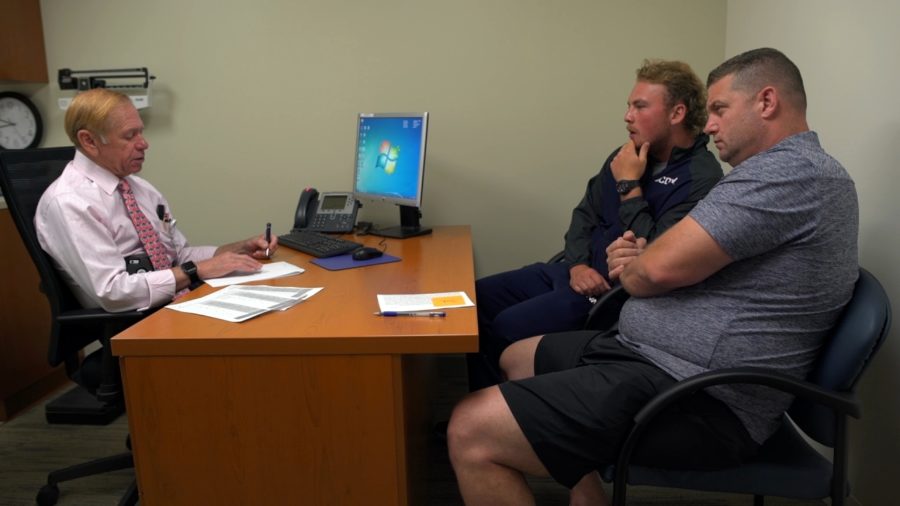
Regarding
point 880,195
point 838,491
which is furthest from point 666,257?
point 880,195

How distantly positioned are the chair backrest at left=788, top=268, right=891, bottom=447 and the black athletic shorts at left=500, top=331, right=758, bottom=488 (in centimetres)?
16

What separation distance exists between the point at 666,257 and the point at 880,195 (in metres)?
0.79

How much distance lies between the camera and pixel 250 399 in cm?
143

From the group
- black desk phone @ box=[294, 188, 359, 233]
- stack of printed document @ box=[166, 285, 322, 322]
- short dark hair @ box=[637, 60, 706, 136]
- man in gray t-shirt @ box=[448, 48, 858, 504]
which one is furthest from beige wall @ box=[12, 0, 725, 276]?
man in gray t-shirt @ box=[448, 48, 858, 504]

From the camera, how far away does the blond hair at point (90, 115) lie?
1.93m

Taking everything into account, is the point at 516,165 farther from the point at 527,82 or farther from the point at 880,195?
the point at 880,195

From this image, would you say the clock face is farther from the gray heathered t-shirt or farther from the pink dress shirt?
the gray heathered t-shirt

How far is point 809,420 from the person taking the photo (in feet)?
4.61

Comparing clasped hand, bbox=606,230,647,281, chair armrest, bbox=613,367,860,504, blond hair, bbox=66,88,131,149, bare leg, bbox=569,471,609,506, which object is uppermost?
blond hair, bbox=66,88,131,149

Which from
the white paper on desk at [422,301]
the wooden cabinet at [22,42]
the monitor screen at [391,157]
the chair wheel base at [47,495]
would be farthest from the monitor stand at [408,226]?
the wooden cabinet at [22,42]

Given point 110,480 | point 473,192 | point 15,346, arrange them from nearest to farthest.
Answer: point 110,480, point 15,346, point 473,192

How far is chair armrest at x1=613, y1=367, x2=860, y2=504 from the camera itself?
1.23 metres

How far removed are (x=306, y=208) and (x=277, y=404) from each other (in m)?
1.52

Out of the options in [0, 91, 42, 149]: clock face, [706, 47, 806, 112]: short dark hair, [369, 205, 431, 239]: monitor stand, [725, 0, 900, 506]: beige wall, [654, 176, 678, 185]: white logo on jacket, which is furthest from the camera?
[0, 91, 42, 149]: clock face
